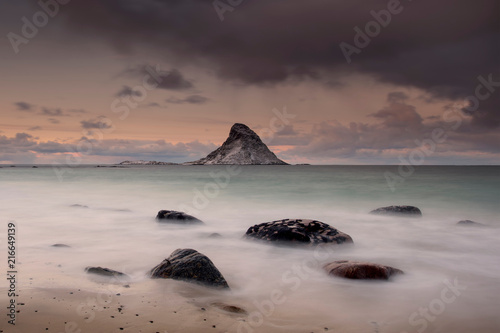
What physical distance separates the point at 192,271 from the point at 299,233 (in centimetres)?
354

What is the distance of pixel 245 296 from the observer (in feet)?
17.3

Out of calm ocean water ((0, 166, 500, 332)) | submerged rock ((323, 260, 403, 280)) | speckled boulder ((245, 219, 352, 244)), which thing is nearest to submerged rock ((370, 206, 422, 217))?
calm ocean water ((0, 166, 500, 332))

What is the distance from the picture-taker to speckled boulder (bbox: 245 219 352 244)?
836 centimetres

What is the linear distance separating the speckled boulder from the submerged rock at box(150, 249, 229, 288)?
3.07m

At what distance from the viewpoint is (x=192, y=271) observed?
5598mm

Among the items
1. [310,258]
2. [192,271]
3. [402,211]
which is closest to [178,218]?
[310,258]

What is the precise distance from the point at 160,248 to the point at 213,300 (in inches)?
150

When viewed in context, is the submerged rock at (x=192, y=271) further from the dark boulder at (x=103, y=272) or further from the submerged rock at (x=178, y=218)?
the submerged rock at (x=178, y=218)

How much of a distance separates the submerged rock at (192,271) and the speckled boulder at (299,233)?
10.1 feet

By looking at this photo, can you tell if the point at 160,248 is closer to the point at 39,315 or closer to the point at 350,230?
the point at 39,315

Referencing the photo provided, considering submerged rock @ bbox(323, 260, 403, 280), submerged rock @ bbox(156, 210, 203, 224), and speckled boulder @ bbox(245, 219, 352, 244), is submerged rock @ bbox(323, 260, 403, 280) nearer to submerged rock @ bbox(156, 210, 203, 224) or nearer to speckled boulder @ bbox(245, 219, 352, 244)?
speckled boulder @ bbox(245, 219, 352, 244)

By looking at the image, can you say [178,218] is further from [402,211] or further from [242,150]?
[242,150]

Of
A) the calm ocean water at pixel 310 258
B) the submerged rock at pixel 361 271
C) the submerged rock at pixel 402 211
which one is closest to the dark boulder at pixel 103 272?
the calm ocean water at pixel 310 258

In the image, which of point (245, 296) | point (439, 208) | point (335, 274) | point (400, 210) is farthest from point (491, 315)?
point (439, 208)
